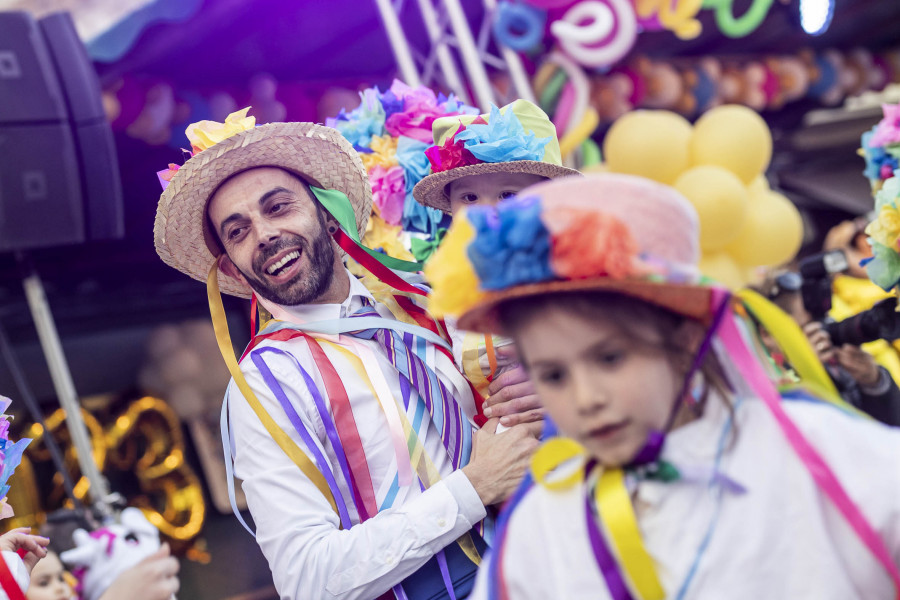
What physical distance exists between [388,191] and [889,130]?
1470 millimetres

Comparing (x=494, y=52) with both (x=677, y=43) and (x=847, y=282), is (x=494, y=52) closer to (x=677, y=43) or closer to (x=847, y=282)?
(x=677, y=43)

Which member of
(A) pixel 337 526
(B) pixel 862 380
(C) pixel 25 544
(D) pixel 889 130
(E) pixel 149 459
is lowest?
(B) pixel 862 380

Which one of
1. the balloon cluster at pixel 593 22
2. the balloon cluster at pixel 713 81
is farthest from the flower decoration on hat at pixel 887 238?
the balloon cluster at pixel 713 81

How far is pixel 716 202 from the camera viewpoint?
15.4ft

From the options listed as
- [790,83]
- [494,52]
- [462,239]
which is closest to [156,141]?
[494,52]

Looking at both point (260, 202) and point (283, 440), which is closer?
point (283, 440)

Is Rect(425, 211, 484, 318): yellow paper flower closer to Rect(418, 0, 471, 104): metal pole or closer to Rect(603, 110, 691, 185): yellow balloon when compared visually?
Rect(418, 0, 471, 104): metal pole

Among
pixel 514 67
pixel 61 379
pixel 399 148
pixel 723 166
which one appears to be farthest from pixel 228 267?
pixel 723 166

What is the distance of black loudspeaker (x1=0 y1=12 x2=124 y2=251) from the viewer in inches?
137

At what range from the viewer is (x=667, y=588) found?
0.97 metres

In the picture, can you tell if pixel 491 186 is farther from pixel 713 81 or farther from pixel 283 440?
pixel 713 81

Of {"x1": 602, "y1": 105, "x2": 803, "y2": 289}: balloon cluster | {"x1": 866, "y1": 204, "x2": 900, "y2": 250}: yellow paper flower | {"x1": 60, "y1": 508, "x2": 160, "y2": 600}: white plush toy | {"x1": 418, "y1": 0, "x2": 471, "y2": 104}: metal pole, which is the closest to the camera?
{"x1": 866, "y1": 204, "x2": 900, "y2": 250}: yellow paper flower

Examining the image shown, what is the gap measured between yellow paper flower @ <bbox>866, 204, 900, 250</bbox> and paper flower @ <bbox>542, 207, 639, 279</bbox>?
1.58m

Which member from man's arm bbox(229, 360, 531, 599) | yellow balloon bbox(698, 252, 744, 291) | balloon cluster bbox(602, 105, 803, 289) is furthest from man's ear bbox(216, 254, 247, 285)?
yellow balloon bbox(698, 252, 744, 291)
